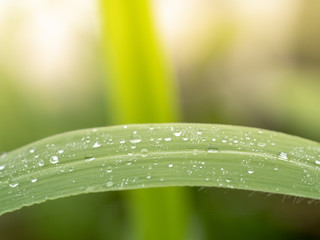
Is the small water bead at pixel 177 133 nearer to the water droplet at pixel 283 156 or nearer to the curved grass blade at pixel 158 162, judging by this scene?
the curved grass blade at pixel 158 162

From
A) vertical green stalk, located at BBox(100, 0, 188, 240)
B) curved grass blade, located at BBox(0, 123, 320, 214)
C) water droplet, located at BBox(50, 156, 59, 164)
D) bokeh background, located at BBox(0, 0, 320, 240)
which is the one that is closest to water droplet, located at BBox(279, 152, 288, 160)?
curved grass blade, located at BBox(0, 123, 320, 214)

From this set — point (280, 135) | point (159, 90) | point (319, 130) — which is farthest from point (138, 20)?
point (319, 130)

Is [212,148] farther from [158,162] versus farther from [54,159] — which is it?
[54,159]

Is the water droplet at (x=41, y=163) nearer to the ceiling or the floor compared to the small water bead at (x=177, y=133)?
nearer to the floor

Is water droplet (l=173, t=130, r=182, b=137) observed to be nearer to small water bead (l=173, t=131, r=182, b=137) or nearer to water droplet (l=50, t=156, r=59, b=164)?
small water bead (l=173, t=131, r=182, b=137)

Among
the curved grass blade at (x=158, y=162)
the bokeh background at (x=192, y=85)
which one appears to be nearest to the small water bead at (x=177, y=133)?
the curved grass blade at (x=158, y=162)
